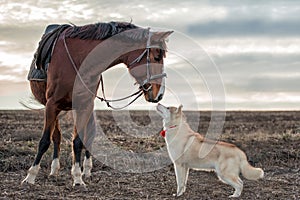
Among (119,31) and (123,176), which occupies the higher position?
(119,31)

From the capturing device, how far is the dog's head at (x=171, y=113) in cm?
830

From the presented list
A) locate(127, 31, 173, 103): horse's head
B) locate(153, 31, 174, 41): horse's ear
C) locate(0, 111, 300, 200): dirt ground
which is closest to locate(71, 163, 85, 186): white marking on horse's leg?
locate(0, 111, 300, 200): dirt ground

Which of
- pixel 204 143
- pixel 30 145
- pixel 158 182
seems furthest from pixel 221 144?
pixel 30 145

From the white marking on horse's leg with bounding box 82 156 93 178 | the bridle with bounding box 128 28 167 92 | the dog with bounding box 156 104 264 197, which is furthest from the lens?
the white marking on horse's leg with bounding box 82 156 93 178

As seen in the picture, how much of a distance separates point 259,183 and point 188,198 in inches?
81.8

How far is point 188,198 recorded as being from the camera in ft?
25.9

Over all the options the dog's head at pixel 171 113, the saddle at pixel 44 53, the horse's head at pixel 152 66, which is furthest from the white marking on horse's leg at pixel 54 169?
the horse's head at pixel 152 66

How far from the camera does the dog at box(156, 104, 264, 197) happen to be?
26.3 ft

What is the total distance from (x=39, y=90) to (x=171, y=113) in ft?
10.5

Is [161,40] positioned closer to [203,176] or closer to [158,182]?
[158,182]

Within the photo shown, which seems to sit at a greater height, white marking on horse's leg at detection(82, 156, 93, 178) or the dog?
the dog

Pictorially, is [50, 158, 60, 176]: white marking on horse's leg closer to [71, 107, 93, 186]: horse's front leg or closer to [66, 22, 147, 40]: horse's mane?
[71, 107, 93, 186]: horse's front leg

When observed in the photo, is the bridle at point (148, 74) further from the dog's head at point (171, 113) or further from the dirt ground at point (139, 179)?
the dirt ground at point (139, 179)

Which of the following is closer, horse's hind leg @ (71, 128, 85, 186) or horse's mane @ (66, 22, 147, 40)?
horse's mane @ (66, 22, 147, 40)
